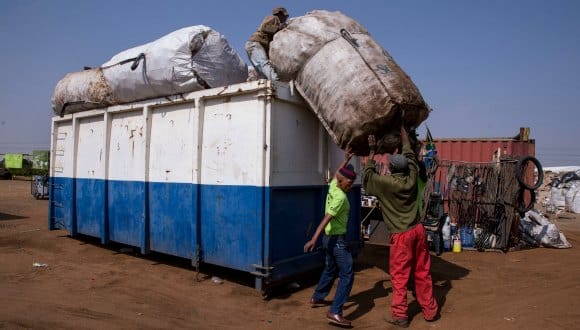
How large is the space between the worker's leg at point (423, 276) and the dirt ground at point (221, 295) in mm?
158

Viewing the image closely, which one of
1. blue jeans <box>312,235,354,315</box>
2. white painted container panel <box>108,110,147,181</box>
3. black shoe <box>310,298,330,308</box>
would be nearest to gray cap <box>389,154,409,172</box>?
blue jeans <box>312,235,354,315</box>

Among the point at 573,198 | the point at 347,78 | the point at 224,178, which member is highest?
the point at 347,78

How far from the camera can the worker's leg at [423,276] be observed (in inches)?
170

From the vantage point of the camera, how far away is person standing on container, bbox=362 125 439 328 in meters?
4.24

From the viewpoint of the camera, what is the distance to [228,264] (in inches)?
207

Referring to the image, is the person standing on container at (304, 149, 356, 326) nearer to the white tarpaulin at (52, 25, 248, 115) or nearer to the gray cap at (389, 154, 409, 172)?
the gray cap at (389, 154, 409, 172)

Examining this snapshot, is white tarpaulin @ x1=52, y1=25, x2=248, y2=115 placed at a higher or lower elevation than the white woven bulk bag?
higher

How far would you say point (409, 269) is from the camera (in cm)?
425

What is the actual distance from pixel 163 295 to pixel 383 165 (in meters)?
7.34

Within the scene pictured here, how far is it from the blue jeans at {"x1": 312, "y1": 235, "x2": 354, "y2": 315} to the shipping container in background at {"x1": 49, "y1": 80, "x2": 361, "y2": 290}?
0.66m

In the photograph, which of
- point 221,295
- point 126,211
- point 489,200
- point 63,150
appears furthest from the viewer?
point 489,200

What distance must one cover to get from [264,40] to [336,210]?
2688 millimetres

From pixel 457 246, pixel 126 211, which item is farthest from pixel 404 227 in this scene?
pixel 457 246

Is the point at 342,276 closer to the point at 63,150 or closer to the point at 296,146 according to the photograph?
the point at 296,146
